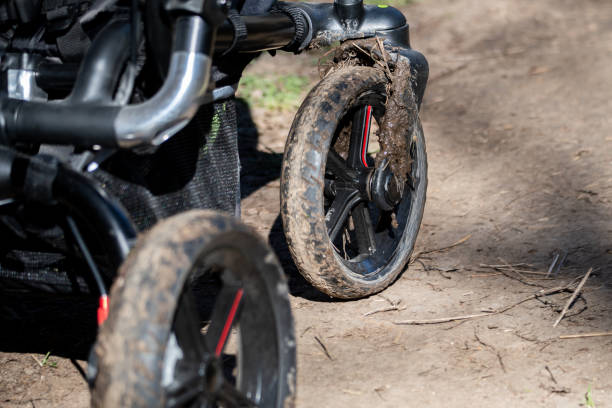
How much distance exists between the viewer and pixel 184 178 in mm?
2330

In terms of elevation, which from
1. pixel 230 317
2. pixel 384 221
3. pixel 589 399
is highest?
pixel 230 317

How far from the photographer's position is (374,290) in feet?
9.19

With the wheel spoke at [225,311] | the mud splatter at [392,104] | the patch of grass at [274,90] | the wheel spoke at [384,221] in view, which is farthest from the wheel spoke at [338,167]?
the patch of grass at [274,90]

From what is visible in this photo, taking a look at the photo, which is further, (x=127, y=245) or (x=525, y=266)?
(x=525, y=266)

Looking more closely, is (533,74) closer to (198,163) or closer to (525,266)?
(525,266)

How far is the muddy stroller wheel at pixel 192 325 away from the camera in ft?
4.91

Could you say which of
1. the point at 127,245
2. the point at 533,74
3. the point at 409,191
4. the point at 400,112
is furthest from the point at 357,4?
the point at 533,74

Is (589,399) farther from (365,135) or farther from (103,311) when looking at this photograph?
(103,311)

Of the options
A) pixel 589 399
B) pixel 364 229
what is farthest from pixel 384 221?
pixel 589 399

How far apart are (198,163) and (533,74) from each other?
3.95 meters

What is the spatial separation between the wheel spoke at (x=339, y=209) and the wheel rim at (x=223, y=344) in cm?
86

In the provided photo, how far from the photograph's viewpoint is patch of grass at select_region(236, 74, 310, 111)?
17.7ft

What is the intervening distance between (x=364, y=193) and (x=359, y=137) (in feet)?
0.65

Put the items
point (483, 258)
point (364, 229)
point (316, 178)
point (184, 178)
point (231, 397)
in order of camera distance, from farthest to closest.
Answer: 1. point (483, 258)
2. point (364, 229)
3. point (316, 178)
4. point (184, 178)
5. point (231, 397)
